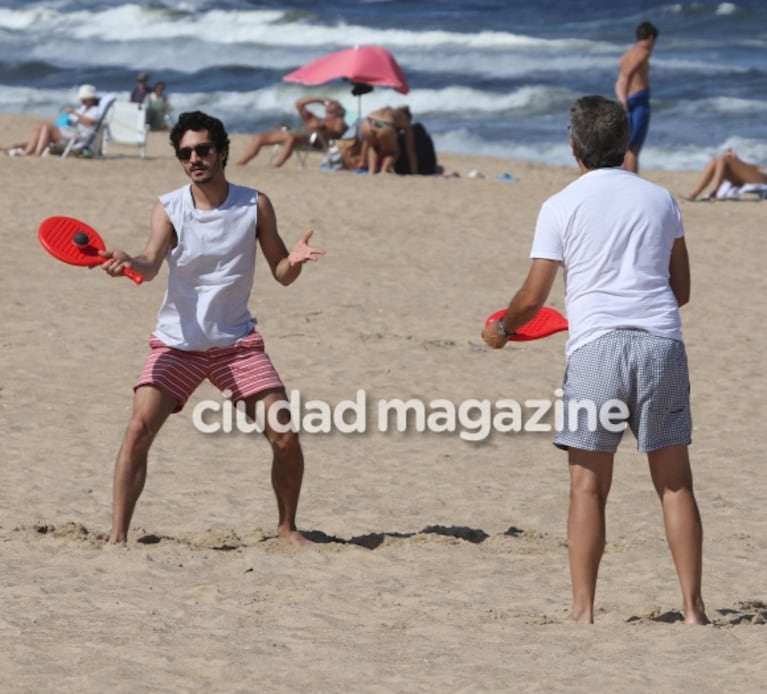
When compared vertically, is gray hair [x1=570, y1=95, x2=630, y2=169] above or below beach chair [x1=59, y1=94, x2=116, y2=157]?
below

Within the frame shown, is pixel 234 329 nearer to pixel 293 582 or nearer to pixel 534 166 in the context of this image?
pixel 293 582

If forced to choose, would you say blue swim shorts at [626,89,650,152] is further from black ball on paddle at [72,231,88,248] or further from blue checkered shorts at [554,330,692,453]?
blue checkered shorts at [554,330,692,453]

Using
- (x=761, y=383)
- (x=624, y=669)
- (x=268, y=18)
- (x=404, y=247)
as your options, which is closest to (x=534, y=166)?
(x=404, y=247)

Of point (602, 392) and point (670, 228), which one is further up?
point (670, 228)

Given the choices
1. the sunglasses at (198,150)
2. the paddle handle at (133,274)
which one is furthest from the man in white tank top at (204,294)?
the paddle handle at (133,274)

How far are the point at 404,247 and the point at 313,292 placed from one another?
1753mm

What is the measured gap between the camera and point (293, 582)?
18.4 feet

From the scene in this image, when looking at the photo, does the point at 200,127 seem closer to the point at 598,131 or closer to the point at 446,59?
the point at 598,131

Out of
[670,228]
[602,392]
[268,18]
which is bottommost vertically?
[602,392]

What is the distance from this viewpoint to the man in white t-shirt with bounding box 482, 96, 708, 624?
4715mm

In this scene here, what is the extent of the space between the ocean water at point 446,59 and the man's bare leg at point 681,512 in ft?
57.8

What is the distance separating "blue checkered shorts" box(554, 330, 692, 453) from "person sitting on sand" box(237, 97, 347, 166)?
12.6 m

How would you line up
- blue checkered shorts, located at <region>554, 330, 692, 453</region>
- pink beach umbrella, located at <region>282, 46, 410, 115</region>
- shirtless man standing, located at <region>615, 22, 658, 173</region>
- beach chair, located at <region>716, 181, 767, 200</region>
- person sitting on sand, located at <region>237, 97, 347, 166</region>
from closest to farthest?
1. blue checkered shorts, located at <region>554, 330, 692, 453</region>
2. shirtless man standing, located at <region>615, 22, 658, 173</region>
3. beach chair, located at <region>716, 181, 767, 200</region>
4. person sitting on sand, located at <region>237, 97, 347, 166</region>
5. pink beach umbrella, located at <region>282, 46, 410, 115</region>

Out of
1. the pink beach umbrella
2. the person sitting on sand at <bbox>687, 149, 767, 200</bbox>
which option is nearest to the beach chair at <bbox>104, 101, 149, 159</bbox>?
the pink beach umbrella
